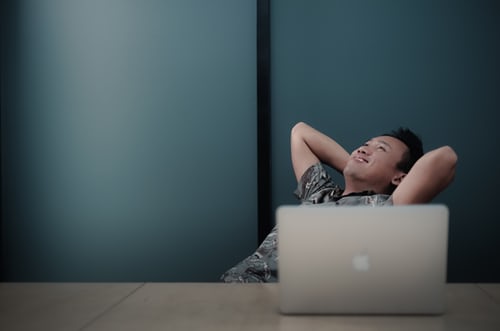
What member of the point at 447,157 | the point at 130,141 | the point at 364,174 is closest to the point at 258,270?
the point at 364,174

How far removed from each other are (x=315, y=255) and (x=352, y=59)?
5.85 ft

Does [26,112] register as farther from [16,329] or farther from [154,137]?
[16,329]

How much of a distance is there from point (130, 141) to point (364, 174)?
1.20m

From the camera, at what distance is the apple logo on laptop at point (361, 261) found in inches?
35.8

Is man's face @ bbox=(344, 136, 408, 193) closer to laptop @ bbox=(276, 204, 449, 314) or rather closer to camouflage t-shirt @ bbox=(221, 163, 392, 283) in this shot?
camouflage t-shirt @ bbox=(221, 163, 392, 283)

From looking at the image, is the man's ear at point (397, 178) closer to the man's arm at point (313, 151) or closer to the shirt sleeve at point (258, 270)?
the man's arm at point (313, 151)

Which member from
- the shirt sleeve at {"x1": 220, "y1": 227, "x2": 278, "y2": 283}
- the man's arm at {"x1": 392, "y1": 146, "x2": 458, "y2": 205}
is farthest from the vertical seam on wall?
the man's arm at {"x1": 392, "y1": 146, "x2": 458, "y2": 205}

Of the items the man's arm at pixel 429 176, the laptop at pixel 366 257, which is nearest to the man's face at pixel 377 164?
the man's arm at pixel 429 176

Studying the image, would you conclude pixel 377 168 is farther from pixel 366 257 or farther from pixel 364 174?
pixel 366 257

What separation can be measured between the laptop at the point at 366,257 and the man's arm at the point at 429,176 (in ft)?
2.77

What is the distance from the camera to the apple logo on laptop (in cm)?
91

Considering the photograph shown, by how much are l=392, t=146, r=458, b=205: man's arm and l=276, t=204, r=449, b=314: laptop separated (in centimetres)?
84

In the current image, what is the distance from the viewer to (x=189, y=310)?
0.98 m

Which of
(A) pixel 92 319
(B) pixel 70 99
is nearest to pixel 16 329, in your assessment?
(A) pixel 92 319
